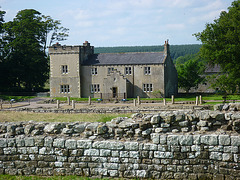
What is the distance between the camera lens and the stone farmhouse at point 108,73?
52250mm

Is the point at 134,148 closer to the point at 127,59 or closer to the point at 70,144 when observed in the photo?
the point at 70,144

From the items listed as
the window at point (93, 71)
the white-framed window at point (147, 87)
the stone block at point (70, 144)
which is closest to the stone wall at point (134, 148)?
the stone block at point (70, 144)

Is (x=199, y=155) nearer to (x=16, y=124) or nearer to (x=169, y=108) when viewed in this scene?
(x=16, y=124)

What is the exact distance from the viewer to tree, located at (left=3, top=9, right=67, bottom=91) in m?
60.6

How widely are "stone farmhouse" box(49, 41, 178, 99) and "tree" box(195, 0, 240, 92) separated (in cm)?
950

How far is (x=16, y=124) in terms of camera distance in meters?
11.3

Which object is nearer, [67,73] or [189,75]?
[67,73]

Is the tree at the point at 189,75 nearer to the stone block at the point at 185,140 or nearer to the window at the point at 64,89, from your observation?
the window at the point at 64,89

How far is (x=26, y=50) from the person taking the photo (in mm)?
61906

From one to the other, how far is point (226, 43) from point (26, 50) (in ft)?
124

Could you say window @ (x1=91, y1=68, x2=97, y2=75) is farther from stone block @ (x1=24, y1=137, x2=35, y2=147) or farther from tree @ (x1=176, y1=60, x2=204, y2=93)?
stone block @ (x1=24, y1=137, x2=35, y2=147)

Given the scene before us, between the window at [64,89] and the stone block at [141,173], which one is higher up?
the window at [64,89]

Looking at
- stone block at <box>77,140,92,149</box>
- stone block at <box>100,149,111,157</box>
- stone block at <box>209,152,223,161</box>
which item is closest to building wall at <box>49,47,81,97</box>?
stone block at <box>77,140,92,149</box>

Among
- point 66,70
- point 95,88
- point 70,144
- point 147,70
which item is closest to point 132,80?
point 147,70
